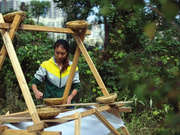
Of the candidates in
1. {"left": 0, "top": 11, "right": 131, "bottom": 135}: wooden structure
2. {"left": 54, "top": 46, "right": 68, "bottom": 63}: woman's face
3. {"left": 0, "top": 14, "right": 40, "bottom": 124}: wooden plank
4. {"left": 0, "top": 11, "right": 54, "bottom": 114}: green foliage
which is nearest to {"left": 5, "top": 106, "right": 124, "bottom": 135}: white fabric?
{"left": 0, "top": 11, "right": 131, "bottom": 135}: wooden structure

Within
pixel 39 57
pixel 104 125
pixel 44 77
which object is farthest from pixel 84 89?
pixel 104 125

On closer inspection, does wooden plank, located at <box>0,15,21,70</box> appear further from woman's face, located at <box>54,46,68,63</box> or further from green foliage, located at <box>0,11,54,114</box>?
green foliage, located at <box>0,11,54,114</box>

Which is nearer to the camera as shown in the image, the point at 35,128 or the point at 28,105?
the point at 35,128

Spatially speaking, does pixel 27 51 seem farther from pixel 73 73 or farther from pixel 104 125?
pixel 104 125

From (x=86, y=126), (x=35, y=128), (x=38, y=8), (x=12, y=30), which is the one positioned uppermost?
(x=38, y=8)

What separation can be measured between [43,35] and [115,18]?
4.88ft

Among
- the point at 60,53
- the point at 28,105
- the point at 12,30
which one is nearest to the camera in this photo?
the point at 28,105

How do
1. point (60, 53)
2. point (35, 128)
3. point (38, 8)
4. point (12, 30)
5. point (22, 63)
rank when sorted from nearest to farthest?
point (35, 128)
point (12, 30)
point (60, 53)
point (22, 63)
point (38, 8)

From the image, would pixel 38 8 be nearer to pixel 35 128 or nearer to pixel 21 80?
pixel 21 80

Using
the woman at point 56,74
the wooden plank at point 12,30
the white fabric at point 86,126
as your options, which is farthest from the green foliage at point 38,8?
the white fabric at point 86,126

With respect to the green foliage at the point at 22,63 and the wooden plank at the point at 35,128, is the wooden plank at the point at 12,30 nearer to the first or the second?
the wooden plank at the point at 35,128

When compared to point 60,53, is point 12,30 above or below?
above

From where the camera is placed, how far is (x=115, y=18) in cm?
551

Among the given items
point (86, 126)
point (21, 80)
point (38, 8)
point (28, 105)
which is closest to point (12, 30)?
point (21, 80)
